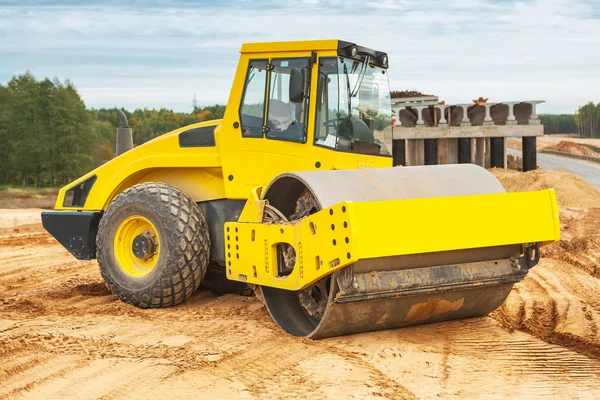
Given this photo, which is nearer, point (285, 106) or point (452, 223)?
point (452, 223)

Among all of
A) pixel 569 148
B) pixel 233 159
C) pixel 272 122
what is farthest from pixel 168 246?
pixel 569 148

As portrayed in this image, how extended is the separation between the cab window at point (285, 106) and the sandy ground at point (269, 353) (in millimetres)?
1649

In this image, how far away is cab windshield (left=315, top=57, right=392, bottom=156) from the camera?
290 inches

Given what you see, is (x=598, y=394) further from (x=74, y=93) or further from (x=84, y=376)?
(x=74, y=93)

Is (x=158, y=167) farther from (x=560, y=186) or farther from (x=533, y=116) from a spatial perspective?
Result: (x=533, y=116)

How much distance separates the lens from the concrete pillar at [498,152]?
23392 mm

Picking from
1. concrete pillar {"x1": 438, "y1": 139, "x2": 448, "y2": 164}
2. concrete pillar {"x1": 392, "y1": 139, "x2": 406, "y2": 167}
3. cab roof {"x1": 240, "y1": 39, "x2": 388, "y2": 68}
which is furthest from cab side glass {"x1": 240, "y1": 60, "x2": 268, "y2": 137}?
concrete pillar {"x1": 438, "y1": 139, "x2": 448, "y2": 164}

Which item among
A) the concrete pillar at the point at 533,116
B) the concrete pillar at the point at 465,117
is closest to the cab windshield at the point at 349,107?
the concrete pillar at the point at 533,116

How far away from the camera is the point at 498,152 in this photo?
23.7 meters

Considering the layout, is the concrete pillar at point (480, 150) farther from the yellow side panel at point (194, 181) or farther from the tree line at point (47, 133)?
the tree line at point (47, 133)

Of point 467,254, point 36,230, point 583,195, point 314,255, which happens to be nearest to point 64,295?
point 314,255

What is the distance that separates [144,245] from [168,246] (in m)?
0.36

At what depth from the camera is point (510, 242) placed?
6.38 m

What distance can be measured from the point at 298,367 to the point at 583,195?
15450 millimetres
